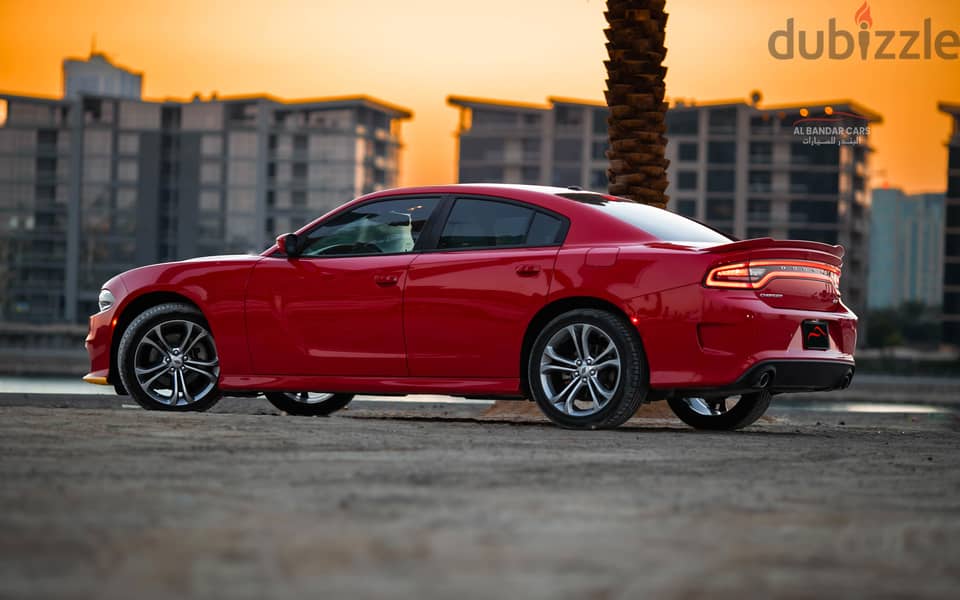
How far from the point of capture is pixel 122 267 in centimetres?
13538

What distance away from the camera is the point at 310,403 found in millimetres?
10969

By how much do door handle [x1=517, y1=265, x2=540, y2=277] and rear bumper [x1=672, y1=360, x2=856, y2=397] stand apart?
104 centimetres

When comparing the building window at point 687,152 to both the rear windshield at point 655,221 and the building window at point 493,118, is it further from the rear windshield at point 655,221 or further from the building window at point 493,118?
the rear windshield at point 655,221

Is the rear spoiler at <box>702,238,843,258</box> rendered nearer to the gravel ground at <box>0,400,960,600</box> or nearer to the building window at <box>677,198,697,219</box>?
the gravel ground at <box>0,400,960,600</box>

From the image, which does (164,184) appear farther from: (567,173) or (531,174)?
(567,173)

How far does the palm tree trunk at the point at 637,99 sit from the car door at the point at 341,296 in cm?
468

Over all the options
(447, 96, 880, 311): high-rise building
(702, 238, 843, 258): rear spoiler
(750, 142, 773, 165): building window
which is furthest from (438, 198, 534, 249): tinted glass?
(750, 142, 773, 165): building window

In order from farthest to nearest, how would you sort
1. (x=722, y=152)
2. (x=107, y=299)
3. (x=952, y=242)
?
(x=722, y=152) < (x=952, y=242) < (x=107, y=299)

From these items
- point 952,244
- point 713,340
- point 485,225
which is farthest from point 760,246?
point 952,244

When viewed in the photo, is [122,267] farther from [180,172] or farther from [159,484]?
[159,484]

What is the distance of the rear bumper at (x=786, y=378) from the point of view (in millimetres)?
8273

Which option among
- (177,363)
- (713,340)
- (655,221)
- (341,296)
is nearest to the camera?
(713,340)

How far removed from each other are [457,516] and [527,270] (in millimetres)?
4178

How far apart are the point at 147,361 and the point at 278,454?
150 inches
